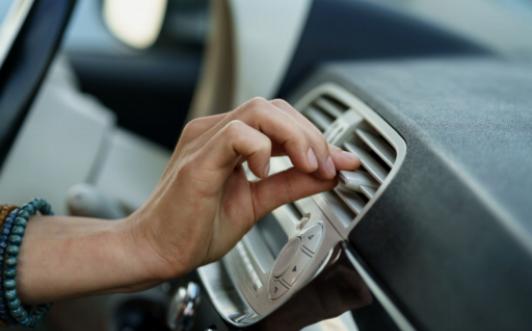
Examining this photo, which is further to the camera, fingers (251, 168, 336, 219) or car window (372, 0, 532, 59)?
car window (372, 0, 532, 59)

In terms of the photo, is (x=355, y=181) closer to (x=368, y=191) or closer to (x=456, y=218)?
(x=368, y=191)

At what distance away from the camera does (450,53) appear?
132 centimetres

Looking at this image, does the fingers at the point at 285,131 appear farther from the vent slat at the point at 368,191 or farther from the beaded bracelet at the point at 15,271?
the beaded bracelet at the point at 15,271

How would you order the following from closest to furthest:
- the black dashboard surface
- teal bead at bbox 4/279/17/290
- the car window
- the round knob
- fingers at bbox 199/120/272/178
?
the black dashboard surface < fingers at bbox 199/120/272/178 < teal bead at bbox 4/279/17/290 < the round knob < the car window

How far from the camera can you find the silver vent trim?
75 cm

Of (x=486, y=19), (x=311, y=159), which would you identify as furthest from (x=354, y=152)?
Result: (x=486, y=19)

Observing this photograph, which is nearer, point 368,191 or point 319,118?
point 368,191

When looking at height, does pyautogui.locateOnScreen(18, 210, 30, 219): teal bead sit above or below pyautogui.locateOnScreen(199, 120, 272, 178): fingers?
below

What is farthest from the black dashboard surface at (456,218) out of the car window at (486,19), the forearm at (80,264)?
the car window at (486,19)

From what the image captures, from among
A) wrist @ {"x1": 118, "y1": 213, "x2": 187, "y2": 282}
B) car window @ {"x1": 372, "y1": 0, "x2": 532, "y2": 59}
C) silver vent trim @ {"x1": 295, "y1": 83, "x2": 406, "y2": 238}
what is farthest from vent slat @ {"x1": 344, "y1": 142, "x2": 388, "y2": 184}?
car window @ {"x1": 372, "y1": 0, "x2": 532, "y2": 59}

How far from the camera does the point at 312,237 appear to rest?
763 millimetres

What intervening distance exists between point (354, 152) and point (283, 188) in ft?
0.33

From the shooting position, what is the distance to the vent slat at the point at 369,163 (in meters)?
0.76

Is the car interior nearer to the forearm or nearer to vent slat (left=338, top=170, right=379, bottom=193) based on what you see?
vent slat (left=338, top=170, right=379, bottom=193)
